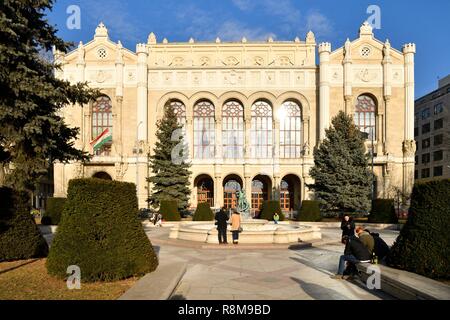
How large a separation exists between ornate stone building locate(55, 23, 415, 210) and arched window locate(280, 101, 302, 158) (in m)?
0.13

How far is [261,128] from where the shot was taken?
Result: 4509cm

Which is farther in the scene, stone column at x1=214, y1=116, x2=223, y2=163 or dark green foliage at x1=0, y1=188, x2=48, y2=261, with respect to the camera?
stone column at x1=214, y1=116, x2=223, y2=163

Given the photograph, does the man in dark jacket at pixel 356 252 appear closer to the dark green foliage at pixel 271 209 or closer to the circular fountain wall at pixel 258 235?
the circular fountain wall at pixel 258 235

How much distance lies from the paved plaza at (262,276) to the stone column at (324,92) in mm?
30470

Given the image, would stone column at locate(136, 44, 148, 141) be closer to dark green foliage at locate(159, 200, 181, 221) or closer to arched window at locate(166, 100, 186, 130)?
arched window at locate(166, 100, 186, 130)

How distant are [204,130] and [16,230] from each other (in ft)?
118

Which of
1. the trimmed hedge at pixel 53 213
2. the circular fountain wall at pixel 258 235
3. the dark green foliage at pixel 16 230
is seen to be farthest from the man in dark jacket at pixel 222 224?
the trimmed hedge at pixel 53 213

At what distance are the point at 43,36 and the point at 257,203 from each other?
120 feet

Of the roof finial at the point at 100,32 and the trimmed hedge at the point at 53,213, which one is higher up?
the roof finial at the point at 100,32

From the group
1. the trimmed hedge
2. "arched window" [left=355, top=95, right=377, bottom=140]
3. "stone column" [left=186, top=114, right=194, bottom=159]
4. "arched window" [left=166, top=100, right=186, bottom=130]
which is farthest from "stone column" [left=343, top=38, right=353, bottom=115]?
the trimmed hedge

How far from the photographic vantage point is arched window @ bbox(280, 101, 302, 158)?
44.8 meters

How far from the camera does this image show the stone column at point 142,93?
4309cm

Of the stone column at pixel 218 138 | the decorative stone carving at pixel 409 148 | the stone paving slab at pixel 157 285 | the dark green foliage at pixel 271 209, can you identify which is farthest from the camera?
the stone column at pixel 218 138
